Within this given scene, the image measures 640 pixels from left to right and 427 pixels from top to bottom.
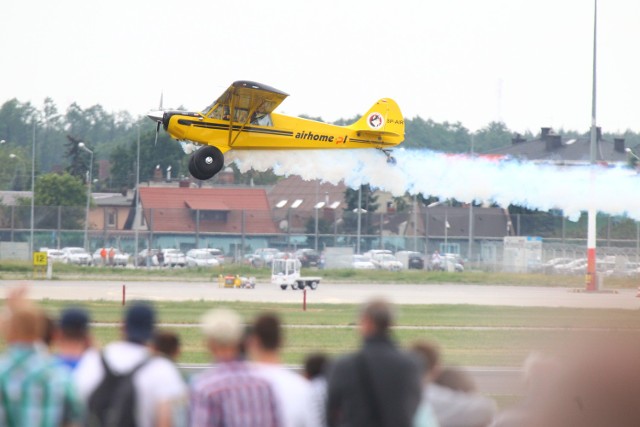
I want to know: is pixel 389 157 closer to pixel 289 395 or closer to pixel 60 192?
pixel 289 395

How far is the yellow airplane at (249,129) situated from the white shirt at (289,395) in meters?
23.0

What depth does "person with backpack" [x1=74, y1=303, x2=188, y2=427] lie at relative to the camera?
23.6ft

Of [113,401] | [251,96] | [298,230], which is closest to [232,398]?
[113,401]

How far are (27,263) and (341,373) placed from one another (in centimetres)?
4788

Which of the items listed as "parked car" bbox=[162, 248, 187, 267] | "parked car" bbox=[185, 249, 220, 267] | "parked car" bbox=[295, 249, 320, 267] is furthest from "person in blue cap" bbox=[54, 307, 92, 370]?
"parked car" bbox=[162, 248, 187, 267]

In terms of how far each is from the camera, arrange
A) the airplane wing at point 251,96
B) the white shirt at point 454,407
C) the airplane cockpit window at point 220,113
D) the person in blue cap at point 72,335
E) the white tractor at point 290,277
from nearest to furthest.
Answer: the person in blue cap at point 72,335
the white shirt at point 454,407
the airplane wing at point 251,96
the airplane cockpit window at point 220,113
the white tractor at point 290,277

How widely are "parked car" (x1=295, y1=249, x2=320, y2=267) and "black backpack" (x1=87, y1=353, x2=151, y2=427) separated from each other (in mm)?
52338

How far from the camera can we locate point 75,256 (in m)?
59.4

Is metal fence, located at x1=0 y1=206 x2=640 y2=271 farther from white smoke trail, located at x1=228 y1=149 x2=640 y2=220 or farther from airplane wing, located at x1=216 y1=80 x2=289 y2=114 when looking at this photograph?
airplane wing, located at x1=216 y1=80 x2=289 y2=114

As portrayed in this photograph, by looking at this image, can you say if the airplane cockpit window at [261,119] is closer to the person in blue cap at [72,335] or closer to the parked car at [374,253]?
the person in blue cap at [72,335]

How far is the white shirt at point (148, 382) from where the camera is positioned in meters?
7.19

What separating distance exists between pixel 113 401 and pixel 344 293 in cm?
3475

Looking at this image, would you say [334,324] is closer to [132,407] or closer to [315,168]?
[315,168]

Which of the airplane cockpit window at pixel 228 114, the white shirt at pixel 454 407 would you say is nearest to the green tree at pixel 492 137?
the airplane cockpit window at pixel 228 114
